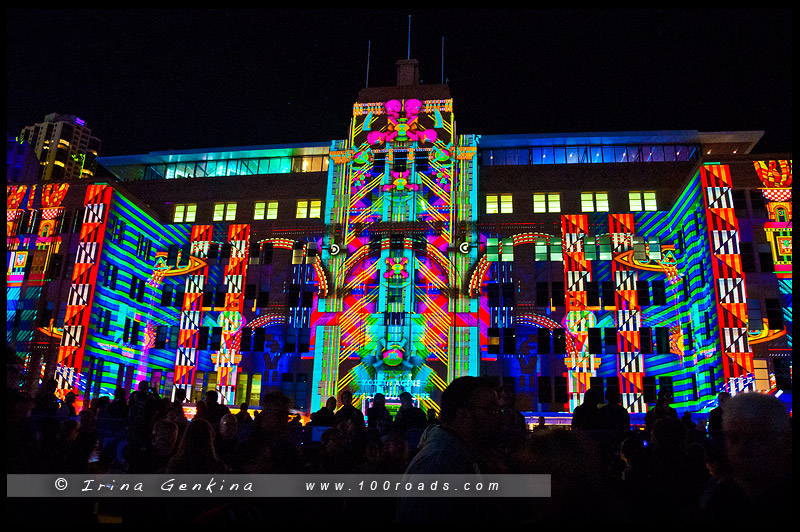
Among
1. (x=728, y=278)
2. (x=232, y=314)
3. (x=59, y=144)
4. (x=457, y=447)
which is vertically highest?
(x=59, y=144)

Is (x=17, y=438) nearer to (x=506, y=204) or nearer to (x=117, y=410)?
(x=117, y=410)

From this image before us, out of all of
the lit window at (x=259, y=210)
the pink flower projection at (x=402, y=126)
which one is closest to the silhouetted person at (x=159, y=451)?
the pink flower projection at (x=402, y=126)

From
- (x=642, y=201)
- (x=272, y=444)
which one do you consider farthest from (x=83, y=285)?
(x=642, y=201)

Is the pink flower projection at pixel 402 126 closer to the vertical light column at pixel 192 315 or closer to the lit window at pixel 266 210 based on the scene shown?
the lit window at pixel 266 210

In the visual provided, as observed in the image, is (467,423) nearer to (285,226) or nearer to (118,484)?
(118,484)

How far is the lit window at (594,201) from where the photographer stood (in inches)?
1617

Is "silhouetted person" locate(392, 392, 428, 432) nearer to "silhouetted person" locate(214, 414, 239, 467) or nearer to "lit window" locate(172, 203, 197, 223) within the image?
"silhouetted person" locate(214, 414, 239, 467)

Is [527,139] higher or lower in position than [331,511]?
higher

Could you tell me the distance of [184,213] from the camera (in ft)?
149

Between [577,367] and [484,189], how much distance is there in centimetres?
1463

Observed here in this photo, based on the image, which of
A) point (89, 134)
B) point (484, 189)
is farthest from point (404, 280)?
point (89, 134)

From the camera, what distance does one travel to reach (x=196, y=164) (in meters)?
48.2

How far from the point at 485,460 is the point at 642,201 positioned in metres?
39.6

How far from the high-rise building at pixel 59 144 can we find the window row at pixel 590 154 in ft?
494
